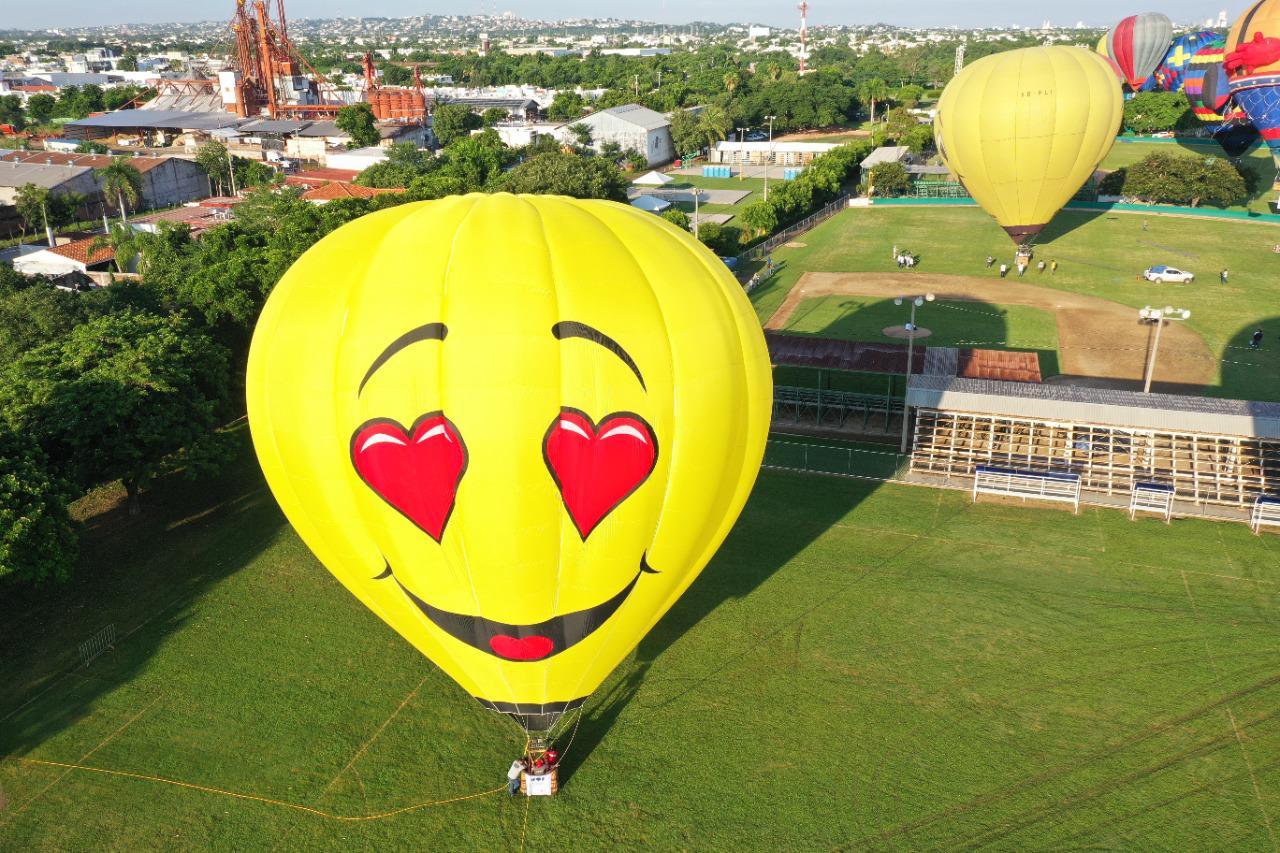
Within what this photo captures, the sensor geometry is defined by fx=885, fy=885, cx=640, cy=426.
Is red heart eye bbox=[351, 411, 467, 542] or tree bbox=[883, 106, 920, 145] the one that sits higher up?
tree bbox=[883, 106, 920, 145]

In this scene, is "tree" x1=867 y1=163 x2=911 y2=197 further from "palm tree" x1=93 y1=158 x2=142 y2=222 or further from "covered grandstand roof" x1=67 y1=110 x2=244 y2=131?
Result: "covered grandstand roof" x1=67 y1=110 x2=244 y2=131

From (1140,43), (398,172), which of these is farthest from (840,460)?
(1140,43)

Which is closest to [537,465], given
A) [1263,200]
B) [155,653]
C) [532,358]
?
[532,358]

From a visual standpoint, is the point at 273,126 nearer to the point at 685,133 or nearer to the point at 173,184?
the point at 173,184

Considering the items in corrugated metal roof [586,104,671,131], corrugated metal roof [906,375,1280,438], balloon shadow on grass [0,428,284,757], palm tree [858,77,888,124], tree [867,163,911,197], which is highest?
palm tree [858,77,888,124]

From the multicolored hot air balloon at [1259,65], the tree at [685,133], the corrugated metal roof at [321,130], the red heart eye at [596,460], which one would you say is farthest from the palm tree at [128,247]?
the multicolored hot air balloon at [1259,65]

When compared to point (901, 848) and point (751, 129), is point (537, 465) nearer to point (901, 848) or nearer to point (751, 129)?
point (901, 848)

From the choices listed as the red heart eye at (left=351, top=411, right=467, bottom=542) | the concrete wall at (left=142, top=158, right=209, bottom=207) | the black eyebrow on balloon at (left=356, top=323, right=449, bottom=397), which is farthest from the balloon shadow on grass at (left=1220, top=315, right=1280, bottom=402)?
the concrete wall at (left=142, top=158, right=209, bottom=207)
